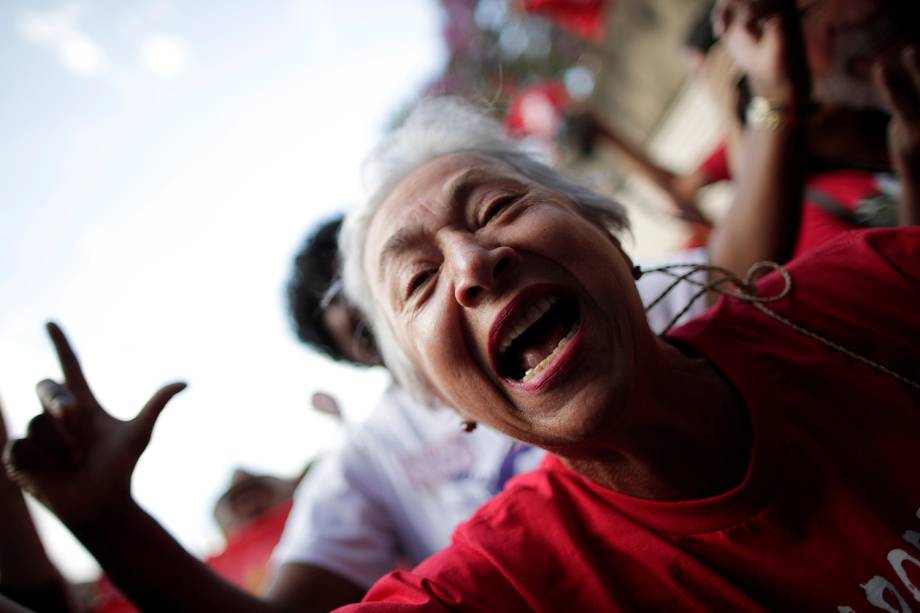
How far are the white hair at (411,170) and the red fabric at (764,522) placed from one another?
0.49m

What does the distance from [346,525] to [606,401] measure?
1.26 m

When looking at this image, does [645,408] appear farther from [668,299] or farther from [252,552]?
[252,552]

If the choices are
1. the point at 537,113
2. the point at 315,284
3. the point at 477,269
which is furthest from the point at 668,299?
the point at 537,113

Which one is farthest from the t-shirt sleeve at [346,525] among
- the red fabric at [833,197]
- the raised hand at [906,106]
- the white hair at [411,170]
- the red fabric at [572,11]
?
the red fabric at [572,11]

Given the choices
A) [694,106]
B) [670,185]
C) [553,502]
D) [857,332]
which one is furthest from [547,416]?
[694,106]

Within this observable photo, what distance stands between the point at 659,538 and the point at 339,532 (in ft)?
3.91

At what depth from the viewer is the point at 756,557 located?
107 centimetres

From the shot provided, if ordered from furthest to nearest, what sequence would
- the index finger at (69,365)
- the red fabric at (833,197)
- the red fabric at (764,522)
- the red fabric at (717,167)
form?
the red fabric at (717,167) → the red fabric at (833,197) → the index finger at (69,365) → the red fabric at (764,522)

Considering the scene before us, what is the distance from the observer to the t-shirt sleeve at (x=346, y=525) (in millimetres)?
1913

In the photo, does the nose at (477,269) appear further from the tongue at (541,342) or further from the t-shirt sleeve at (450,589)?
the t-shirt sleeve at (450,589)

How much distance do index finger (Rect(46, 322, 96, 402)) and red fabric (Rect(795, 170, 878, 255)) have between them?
2.36 meters

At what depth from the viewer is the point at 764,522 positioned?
109 centimetres

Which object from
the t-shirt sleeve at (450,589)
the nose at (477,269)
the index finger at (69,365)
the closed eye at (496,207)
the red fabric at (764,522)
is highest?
the index finger at (69,365)

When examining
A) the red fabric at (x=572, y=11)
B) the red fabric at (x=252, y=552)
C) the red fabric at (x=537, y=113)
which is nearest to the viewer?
the red fabric at (x=252, y=552)
